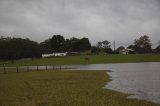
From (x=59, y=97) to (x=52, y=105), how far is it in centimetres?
379

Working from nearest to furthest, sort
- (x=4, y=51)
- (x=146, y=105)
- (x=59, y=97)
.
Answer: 1. (x=146, y=105)
2. (x=59, y=97)
3. (x=4, y=51)

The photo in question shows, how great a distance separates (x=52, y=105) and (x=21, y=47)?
154 m

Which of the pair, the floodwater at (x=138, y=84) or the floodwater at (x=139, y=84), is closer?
the floodwater at (x=139, y=84)

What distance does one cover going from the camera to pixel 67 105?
2203 centimetres

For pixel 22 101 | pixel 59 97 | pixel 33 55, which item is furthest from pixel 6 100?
pixel 33 55

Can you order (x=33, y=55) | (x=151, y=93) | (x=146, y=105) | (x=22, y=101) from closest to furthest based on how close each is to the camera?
1. (x=146, y=105)
2. (x=22, y=101)
3. (x=151, y=93)
4. (x=33, y=55)

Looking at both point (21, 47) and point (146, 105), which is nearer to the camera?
point (146, 105)

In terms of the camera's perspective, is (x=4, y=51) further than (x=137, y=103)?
Yes

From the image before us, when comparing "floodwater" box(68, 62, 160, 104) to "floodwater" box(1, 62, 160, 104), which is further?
"floodwater" box(1, 62, 160, 104)

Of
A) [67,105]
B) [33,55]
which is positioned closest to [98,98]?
[67,105]

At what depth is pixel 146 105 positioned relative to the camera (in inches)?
865

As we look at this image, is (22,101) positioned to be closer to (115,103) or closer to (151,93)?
(115,103)

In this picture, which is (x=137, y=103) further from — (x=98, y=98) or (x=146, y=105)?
(x=98, y=98)

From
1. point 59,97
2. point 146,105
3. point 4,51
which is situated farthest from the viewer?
point 4,51
